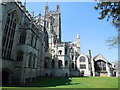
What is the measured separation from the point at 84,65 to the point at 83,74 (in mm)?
4016

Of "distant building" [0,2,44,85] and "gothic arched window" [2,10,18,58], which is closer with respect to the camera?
"gothic arched window" [2,10,18,58]

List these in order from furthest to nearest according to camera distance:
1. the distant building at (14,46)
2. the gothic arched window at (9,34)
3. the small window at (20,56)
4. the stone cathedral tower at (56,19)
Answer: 1. the stone cathedral tower at (56,19)
2. the small window at (20,56)
3. the distant building at (14,46)
4. the gothic arched window at (9,34)

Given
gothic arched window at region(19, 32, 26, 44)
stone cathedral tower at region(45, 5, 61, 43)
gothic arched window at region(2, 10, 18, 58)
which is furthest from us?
stone cathedral tower at region(45, 5, 61, 43)

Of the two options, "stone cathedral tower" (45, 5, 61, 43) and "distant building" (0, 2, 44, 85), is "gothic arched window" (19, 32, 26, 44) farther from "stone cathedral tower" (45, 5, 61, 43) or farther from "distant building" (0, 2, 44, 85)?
"stone cathedral tower" (45, 5, 61, 43)

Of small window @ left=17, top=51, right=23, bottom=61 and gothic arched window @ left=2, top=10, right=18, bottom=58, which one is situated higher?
gothic arched window @ left=2, top=10, right=18, bottom=58

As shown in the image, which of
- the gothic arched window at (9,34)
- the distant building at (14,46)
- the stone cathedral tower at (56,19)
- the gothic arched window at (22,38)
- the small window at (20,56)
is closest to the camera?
the gothic arched window at (9,34)

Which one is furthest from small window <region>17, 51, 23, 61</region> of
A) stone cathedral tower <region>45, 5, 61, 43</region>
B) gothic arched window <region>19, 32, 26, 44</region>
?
stone cathedral tower <region>45, 5, 61, 43</region>

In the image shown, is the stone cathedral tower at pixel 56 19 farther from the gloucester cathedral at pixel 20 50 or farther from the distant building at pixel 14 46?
the distant building at pixel 14 46

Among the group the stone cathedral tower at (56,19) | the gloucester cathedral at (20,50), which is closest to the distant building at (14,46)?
the gloucester cathedral at (20,50)

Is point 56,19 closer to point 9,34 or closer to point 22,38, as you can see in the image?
point 22,38

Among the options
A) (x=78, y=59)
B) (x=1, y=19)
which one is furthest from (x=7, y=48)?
(x=78, y=59)

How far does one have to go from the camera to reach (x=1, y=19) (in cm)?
1546

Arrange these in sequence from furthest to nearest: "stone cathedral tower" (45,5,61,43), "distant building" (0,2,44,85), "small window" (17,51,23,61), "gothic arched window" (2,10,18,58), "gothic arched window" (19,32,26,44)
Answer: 1. "stone cathedral tower" (45,5,61,43)
2. "gothic arched window" (19,32,26,44)
3. "small window" (17,51,23,61)
4. "distant building" (0,2,44,85)
5. "gothic arched window" (2,10,18,58)

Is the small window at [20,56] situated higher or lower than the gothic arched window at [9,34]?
lower
